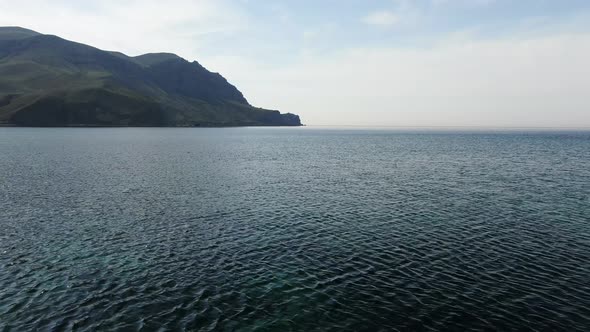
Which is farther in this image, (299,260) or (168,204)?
(168,204)

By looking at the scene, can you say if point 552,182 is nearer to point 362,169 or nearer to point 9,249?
point 362,169

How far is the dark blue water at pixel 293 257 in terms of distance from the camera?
24.0 metres

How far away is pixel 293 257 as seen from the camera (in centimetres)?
3472

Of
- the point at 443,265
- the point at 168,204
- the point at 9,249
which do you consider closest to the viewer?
the point at 443,265

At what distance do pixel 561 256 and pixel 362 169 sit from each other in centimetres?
6822

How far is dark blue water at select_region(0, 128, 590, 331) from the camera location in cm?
2395

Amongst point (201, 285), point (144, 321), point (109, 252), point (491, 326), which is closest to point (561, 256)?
point (491, 326)

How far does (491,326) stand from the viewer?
74.3 feet

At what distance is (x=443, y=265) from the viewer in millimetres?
32500

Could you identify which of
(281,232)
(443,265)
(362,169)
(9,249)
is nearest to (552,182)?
(362,169)

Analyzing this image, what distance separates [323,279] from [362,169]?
74518mm

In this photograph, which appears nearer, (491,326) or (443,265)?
(491,326)

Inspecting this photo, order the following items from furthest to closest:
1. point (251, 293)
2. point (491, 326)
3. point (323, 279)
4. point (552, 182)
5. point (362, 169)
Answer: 1. point (362, 169)
2. point (552, 182)
3. point (323, 279)
4. point (251, 293)
5. point (491, 326)

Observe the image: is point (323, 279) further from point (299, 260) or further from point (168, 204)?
point (168, 204)
